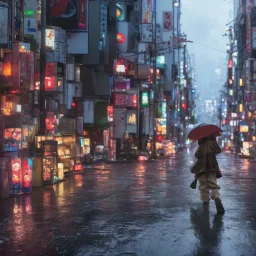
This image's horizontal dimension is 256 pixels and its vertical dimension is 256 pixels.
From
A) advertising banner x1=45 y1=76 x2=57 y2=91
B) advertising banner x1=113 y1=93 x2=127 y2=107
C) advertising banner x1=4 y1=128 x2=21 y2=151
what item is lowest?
advertising banner x1=4 y1=128 x2=21 y2=151

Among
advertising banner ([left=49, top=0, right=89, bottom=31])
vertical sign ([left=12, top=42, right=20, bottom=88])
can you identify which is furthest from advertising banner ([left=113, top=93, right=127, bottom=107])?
vertical sign ([left=12, top=42, right=20, bottom=88])

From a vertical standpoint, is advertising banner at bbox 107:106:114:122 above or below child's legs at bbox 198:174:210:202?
above

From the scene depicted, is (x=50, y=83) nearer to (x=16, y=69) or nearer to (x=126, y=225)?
(x=16, y=69)

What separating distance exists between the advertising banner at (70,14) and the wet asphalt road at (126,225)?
2528 cm

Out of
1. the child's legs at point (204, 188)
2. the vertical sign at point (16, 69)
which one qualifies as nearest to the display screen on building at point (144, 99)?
the vertical sign at point (16, 69)

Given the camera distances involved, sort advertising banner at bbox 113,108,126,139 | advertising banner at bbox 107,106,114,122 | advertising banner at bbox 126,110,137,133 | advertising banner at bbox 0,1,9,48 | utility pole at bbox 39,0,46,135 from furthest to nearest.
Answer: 1. advertising banner at bbox 126,110,137,133
2. advertising banner at bbox 113,108,126,139
3. advertising banner at bbox 107,106,114,122
4. utility pole at bbox 39,0,46,135
5. advertising banner at bbox 0,1,9,48

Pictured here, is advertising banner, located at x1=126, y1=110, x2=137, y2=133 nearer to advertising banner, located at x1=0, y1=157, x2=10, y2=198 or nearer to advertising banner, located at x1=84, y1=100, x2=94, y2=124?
advertising banner, located at x1=84, y1=100, x2=94, y2=124

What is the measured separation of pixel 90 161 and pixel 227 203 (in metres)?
33.5

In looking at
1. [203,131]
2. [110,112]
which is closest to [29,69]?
[203,131]

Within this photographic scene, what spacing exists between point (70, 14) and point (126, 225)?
110ft

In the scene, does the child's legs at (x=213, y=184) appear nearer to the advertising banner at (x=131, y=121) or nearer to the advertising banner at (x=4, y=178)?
the advertising banner at (x=4, y=178)

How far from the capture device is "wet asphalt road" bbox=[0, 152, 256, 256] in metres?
8.78

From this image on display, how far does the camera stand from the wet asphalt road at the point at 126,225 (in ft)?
28.8

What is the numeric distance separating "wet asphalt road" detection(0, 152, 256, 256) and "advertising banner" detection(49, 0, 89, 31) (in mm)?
25278
